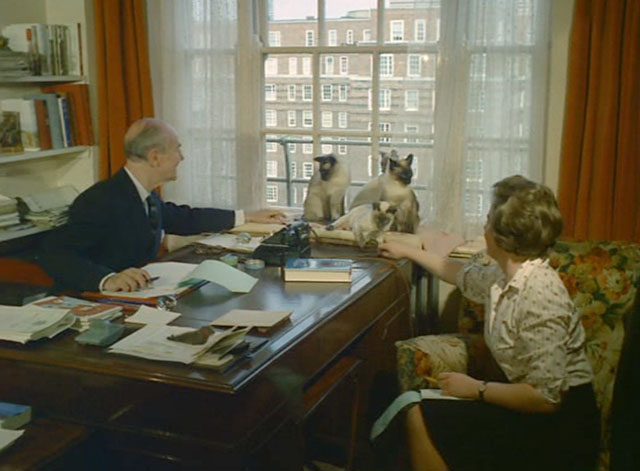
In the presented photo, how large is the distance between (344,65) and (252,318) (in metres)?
1.90

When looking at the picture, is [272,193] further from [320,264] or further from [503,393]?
[503,393]

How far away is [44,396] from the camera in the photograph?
1854 mm

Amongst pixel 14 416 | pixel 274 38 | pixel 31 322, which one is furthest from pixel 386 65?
pixel 14 416

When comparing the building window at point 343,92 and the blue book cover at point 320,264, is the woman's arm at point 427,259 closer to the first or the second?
the blue book cover at point 320,264

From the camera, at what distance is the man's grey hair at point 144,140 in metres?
2.88

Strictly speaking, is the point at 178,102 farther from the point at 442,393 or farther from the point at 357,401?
the point at 442,393

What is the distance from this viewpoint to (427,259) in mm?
2652

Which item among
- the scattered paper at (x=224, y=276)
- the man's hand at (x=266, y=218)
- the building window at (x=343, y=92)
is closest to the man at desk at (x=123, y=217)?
the scattered paper at (x=224, y=276)

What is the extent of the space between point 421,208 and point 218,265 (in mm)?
1263

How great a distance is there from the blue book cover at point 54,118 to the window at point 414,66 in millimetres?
1737

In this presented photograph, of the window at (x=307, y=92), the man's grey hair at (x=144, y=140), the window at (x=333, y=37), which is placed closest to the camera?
the man's grey hair at (x=144, y=140)

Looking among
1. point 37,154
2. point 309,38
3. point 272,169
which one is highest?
point 309,38

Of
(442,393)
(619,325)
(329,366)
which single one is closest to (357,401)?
(329,366)

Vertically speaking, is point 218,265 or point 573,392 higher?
point 218,265
